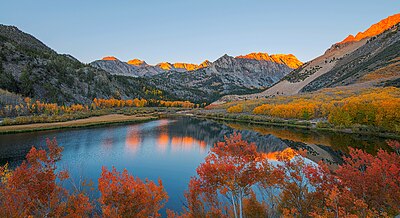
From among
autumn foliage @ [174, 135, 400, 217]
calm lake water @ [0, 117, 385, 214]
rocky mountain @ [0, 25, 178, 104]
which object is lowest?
calm lake water @ [0, 117, 385, 214]

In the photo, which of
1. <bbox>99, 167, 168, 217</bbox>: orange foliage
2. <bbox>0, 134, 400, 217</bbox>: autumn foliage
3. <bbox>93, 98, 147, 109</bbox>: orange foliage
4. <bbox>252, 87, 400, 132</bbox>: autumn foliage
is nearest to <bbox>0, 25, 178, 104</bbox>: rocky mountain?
<bbox>93, 98, 147, 109</bbox>: orange foliage

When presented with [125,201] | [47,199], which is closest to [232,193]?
[125,201]

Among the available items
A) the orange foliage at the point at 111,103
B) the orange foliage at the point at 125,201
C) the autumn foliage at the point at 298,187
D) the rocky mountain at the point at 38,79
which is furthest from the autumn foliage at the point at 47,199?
the orange foliage at the point at 111,103

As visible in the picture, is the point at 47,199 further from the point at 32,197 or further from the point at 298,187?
the point at 298,187

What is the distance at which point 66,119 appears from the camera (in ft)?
346

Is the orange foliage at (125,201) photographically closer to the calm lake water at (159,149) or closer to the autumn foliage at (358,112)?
the calm lake water at (159,149)

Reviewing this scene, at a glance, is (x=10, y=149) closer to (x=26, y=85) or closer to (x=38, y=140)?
(x=38, y=140)

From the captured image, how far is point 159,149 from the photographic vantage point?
60375 millimetres

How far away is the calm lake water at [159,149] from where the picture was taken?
41156mm

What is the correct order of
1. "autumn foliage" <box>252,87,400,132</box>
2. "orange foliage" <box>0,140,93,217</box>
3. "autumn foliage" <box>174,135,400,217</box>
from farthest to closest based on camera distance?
1. "autumn foliage" <box>252,87,400,132</box>
2. "autumn foliage" <box>174,135,400,217</box>
3. "orange foliage" <box>0,140,93,217</box>

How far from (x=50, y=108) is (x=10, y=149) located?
79.4m

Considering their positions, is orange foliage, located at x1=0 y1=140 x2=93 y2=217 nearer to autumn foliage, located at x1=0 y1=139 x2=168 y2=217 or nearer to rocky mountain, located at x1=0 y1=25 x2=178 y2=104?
autumn foliage, located at x1=0 y1=139 x2=168 y2=217

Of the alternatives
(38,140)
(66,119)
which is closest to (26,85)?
(66,119)

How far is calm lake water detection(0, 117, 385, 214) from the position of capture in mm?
41156
